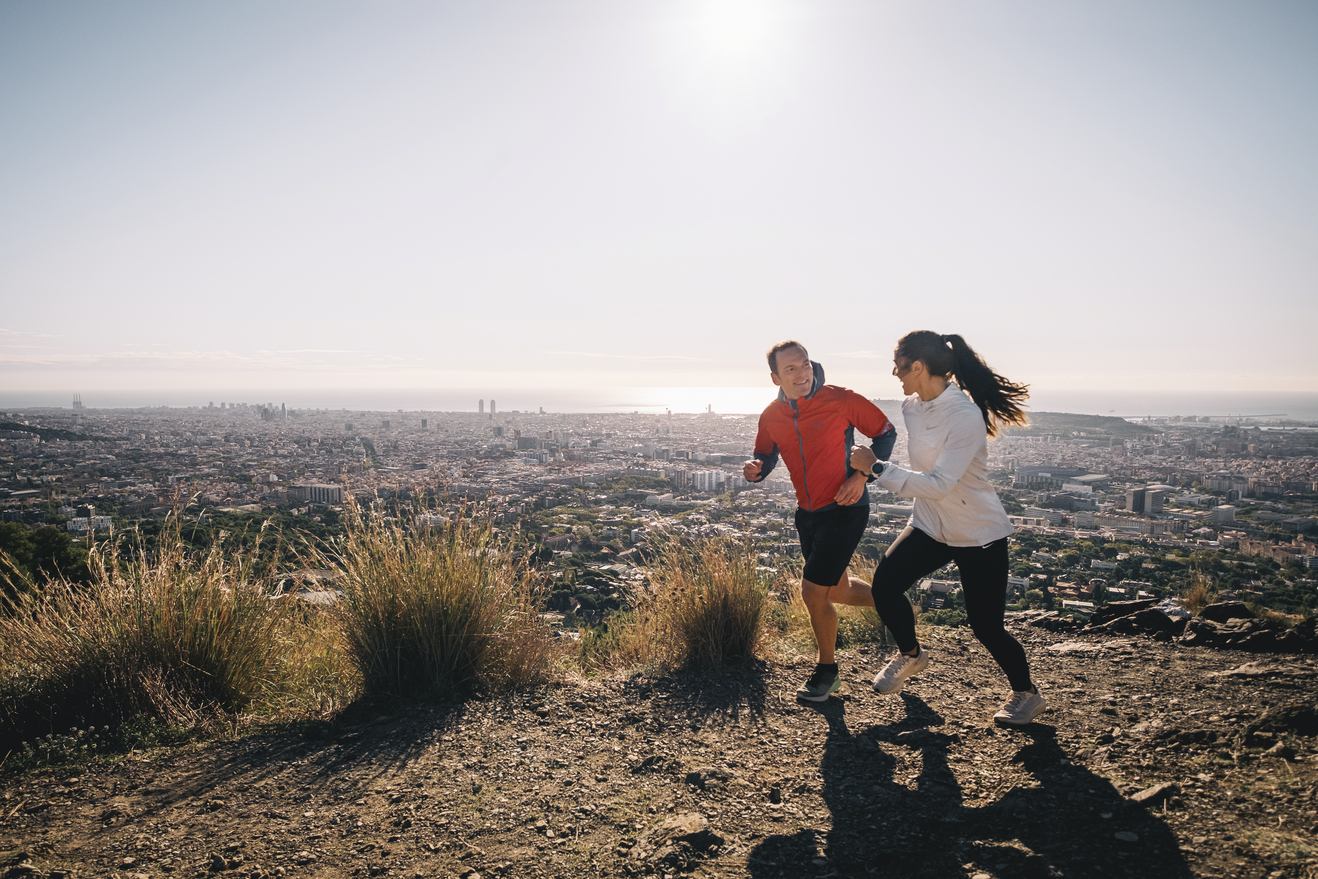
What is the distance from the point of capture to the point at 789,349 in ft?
11.8

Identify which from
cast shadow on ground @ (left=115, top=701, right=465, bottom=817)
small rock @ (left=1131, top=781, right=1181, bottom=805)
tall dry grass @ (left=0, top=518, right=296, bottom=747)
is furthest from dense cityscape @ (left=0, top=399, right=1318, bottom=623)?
small rock @ (left=1131, top=781, right=1181, bottom=805)

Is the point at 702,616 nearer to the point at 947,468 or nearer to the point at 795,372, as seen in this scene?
the point at 795,372

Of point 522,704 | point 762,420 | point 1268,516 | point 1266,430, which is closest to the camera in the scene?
point 522,704

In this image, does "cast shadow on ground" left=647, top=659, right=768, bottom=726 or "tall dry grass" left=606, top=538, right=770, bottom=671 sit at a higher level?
"tall dry grass" left=606, top=538, right=770, bottom=671

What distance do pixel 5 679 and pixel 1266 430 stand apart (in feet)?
155

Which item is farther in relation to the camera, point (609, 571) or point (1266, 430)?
point (1266, 430)

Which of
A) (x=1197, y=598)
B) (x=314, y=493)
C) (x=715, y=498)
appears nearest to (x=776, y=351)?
(x=1197, y=598)

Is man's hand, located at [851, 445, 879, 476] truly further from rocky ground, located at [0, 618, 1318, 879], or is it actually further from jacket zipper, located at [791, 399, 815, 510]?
rocky ground, located at [0, 618, 1318, 879]

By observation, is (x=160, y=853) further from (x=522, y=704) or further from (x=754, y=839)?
(x=754, y=839)

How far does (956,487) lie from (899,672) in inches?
44.9

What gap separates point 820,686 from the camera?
11.6 feet

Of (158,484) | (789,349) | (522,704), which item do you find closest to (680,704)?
(522,704)

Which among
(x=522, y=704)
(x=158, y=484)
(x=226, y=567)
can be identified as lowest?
(x=158, y=484)

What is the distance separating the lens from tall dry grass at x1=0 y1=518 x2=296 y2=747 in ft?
9.96
